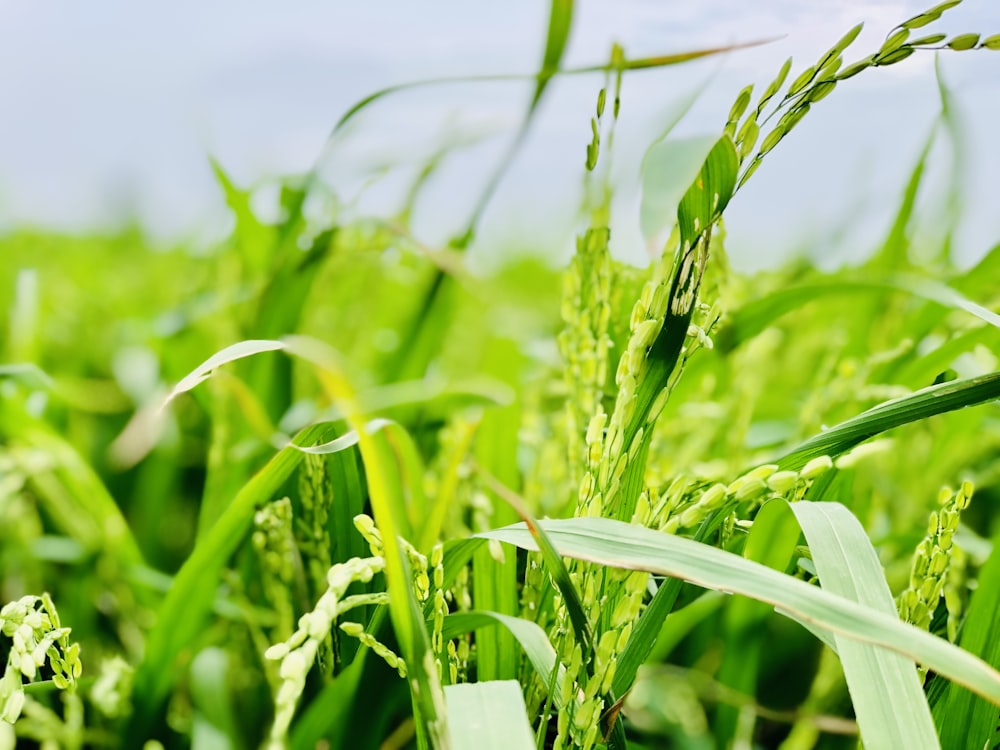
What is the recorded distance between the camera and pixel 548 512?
62cm

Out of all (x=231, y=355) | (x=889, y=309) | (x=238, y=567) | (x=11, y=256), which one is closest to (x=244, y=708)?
(x=238, y=567)

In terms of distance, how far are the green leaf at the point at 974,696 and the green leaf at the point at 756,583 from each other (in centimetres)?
14

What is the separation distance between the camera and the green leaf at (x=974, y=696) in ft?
1.35

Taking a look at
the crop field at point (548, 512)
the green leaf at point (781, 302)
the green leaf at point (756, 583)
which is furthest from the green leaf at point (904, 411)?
the green leaf at point (781, 302)

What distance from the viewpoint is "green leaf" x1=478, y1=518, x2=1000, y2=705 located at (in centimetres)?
26

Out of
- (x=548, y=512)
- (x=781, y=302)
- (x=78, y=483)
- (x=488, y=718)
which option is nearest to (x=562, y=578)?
(x=488, y=718)

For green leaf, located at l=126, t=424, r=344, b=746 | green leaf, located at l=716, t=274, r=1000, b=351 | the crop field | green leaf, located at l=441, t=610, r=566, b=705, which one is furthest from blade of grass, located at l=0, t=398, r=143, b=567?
green leaf, located at l=716, t=274, r=1000, b=351

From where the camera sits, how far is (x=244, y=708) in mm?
690

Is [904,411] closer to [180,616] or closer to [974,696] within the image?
[974,696]

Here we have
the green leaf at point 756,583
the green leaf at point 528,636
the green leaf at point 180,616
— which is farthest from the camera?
the green leaf at point 180,616

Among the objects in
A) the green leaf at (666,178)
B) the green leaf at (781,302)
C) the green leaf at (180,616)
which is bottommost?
the green leaf at (180,616)

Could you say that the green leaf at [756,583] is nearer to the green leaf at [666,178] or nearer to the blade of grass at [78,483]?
the green leaf at [666,178]

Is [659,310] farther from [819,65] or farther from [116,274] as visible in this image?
[116,274]

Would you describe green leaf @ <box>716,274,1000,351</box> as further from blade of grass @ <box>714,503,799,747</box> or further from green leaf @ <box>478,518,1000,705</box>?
green leaf @ <box>478,518,1000,705</box>
